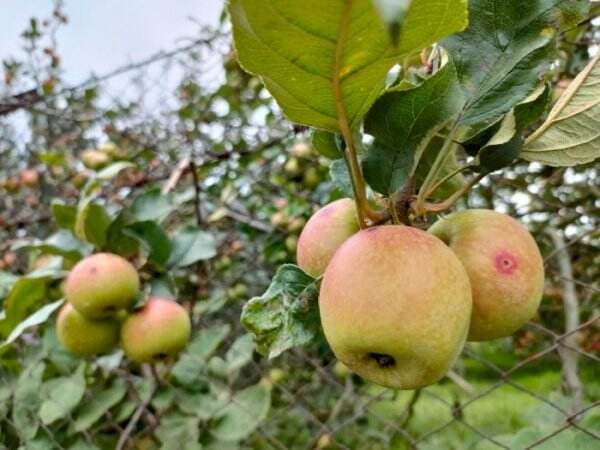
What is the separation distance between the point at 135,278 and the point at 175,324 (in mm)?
102

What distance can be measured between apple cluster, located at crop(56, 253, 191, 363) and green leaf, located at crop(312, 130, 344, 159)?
66 centimetres

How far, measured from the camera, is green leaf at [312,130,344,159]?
0.57m

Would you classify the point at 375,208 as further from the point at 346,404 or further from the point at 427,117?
the point at 346,404

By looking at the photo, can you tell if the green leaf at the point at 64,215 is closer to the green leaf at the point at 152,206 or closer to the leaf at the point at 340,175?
the green leaf at the point at 152,206

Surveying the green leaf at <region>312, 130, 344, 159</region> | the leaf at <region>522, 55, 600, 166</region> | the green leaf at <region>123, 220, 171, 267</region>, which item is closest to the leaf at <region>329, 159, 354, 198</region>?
the green leaf at <region>312, 130, 344, 159</region>

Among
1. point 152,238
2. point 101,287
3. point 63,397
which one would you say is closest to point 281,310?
point 101,287

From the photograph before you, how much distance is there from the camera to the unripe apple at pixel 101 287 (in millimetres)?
1141

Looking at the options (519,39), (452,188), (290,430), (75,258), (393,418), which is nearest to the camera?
(519,39)

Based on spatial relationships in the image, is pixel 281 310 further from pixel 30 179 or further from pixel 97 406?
pixel 30 179

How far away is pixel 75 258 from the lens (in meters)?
1.35

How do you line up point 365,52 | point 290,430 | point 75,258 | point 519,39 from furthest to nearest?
point 290,430 < point 75,258 < point 519,39 < point 365,52

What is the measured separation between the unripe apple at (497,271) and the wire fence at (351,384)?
15.2 inches

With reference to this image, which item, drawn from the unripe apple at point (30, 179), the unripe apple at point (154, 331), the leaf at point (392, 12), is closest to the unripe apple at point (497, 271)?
the leaf at point (392, 12)

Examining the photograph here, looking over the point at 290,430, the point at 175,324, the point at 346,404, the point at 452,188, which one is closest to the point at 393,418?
the point at 346,404
